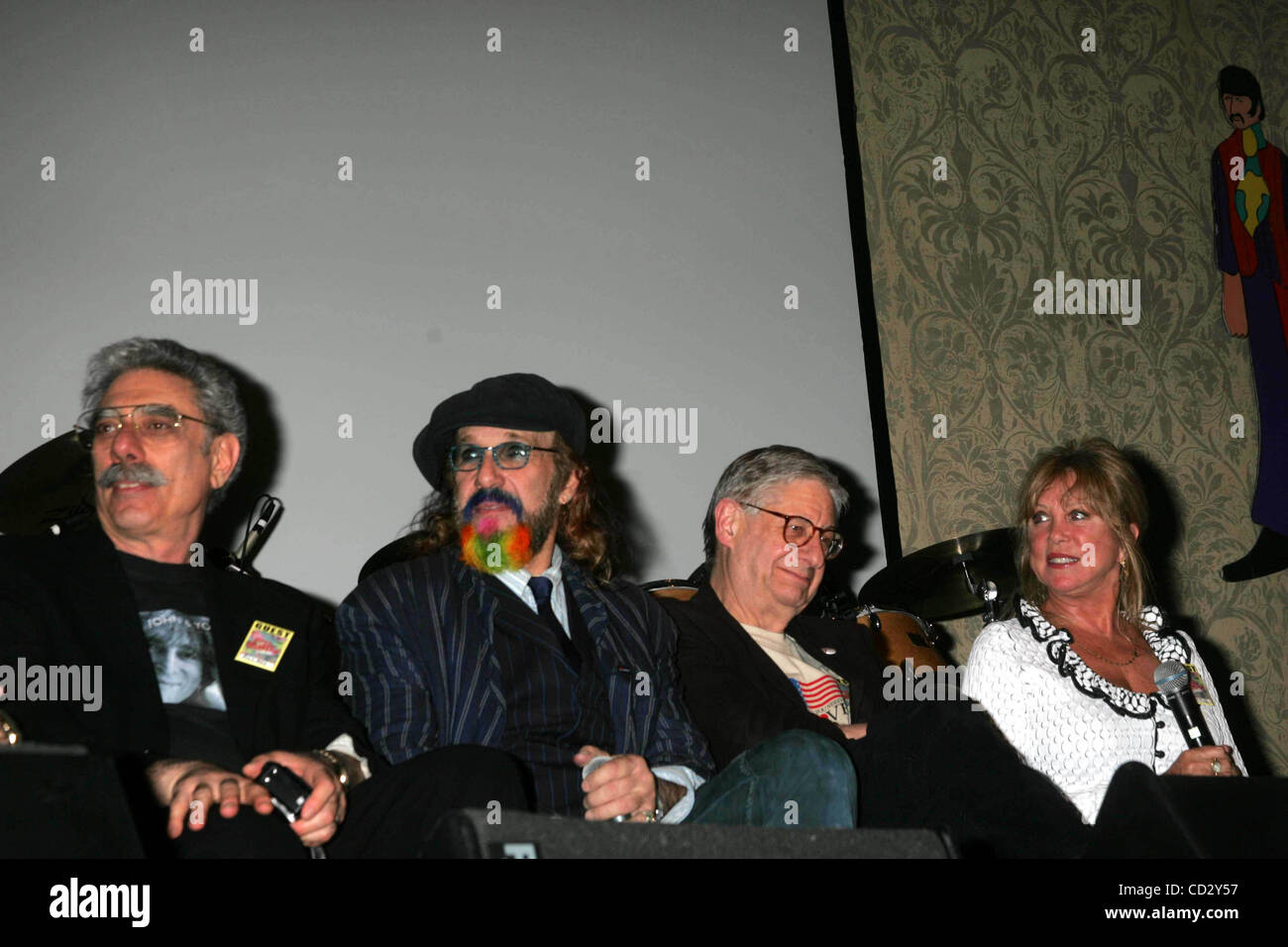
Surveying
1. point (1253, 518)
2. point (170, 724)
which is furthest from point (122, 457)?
point (1253, 518)

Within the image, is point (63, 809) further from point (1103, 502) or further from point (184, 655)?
point (1103, 502)

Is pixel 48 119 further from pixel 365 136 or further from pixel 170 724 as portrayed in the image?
pixel 170 724

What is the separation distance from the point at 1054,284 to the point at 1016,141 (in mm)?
510

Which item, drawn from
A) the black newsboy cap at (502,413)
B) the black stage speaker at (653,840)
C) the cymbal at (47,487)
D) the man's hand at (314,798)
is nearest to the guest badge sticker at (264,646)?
the man's hand at (314,798)

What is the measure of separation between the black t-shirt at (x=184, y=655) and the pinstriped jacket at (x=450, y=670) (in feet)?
0.76

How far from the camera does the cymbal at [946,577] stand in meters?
2.93

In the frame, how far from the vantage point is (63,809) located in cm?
112

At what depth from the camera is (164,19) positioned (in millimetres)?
3389

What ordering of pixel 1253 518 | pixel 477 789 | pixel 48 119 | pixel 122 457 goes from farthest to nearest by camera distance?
1. pixel 1253 518
2. pixel 48 119
3. pixel 122 457
4. pixel 477 789

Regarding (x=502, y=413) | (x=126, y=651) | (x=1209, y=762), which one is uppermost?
(x=502, y=413)

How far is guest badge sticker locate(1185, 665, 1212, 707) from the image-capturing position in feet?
7.87

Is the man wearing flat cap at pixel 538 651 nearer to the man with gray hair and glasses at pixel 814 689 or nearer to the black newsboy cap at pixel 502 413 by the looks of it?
the black newsboy cap at pixel 502 413

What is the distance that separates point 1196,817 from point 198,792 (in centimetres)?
125

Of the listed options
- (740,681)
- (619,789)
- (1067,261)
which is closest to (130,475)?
(619,789)
